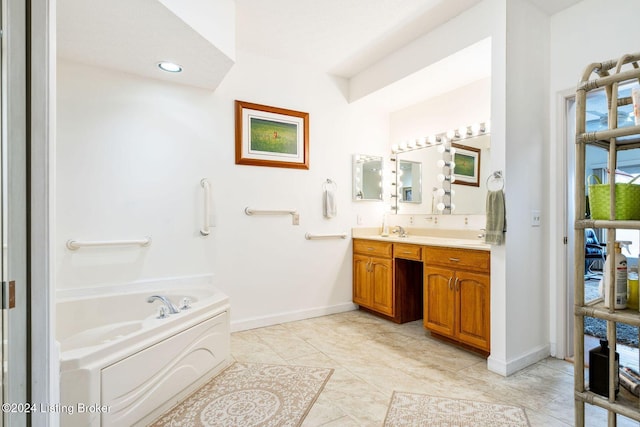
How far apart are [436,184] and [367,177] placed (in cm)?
81

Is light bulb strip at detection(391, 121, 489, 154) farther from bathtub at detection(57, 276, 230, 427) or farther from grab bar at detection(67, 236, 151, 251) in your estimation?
grab bar at detection(67, 236, 151, 251)

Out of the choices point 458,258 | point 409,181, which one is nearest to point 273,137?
point 409,181

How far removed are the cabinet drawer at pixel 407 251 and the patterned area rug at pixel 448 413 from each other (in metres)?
1.31

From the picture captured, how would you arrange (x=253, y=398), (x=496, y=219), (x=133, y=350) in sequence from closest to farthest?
1. (x=133, y=350)
2. (x=253, y=398)
3. (x=496, y=219)

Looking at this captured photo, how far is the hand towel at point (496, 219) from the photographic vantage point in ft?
7.45

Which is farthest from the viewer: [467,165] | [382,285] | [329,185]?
[329,185]

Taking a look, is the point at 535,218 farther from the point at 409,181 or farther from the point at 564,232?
the point at 409,181

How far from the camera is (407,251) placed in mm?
3150

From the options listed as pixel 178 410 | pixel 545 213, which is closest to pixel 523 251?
pixel 545 213

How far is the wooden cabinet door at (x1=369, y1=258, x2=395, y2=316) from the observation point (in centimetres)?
336

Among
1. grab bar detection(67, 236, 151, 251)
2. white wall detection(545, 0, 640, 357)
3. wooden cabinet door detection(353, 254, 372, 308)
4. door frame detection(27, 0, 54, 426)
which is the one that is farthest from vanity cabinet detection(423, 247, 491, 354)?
door frame detection(27, 0, 54, 426)

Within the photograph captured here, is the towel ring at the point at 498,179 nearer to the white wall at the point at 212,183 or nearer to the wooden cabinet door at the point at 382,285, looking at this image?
the wooden cabinet door at the point at 382,285

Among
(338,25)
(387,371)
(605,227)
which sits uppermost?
(338,25)

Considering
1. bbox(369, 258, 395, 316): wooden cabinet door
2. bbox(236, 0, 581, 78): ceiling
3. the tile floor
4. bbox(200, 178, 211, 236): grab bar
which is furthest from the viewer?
bbox(369, 258, 395, 316): wooden cabinet door
